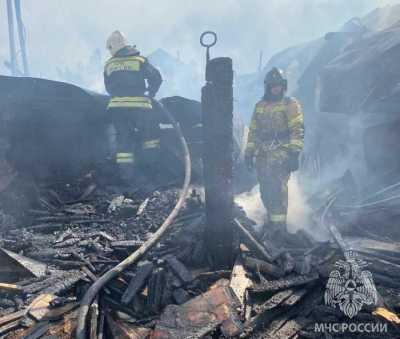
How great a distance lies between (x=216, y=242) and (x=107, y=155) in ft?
16.7

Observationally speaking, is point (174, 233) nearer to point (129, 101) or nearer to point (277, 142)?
point (277, 142)

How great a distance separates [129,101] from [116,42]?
50.0 inches

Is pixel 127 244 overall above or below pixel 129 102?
below

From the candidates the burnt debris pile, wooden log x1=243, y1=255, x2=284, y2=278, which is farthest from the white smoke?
wooden log x1=243, y1=255, x2=284, y2=278

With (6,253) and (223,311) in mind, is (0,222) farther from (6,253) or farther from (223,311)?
(223,311)

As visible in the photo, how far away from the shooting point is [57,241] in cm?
445

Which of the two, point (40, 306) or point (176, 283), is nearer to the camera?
point (40, 306)

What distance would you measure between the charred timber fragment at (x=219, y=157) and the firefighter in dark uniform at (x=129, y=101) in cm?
331

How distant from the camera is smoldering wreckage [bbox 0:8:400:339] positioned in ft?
9.39

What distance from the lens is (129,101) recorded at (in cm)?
632

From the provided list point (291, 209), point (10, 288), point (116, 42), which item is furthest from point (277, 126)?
point (10, 288)

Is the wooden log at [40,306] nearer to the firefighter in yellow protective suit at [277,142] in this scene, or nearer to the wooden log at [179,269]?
the wooden log at [179,269]

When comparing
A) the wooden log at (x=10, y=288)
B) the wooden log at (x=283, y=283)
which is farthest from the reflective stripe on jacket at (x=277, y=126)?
the wooden log at (x=10, y=288)

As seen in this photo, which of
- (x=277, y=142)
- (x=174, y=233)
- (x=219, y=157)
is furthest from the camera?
(x=277, y=142)
